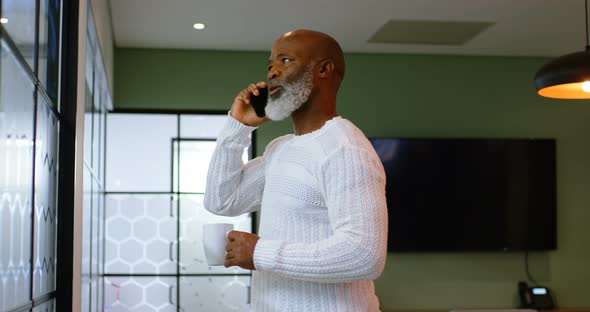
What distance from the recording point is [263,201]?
1.65 meters

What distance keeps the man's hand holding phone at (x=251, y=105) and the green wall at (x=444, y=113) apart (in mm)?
3917

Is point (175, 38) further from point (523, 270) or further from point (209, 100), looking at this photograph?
point (523, 270)

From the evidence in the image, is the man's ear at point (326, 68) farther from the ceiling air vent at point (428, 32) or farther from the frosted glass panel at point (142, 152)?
the frosted glass panel at point (142, 152)

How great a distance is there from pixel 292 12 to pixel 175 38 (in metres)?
1.04

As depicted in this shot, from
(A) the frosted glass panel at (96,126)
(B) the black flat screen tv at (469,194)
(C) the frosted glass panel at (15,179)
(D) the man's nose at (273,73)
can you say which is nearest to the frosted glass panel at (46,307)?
(C) the frosted glass panel at (15,179)


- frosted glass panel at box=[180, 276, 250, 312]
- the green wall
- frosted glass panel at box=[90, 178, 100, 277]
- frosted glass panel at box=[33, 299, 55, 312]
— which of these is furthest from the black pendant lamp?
frosted glass panel at box=[180, 276, 250, 312]

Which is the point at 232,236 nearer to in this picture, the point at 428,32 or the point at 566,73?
the point at 566,73

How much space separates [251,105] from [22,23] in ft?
1.59

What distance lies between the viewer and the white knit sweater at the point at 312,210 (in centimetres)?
144

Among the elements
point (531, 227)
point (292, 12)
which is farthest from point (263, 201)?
point (531, 227)

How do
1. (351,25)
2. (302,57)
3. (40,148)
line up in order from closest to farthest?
(302,57) → (40,148) → (351,25)

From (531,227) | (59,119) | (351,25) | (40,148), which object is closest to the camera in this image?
(40,148)

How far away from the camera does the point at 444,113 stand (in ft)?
19.3

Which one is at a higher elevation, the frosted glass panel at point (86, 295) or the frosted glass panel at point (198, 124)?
the frosted glass panel at point (198, 124)
